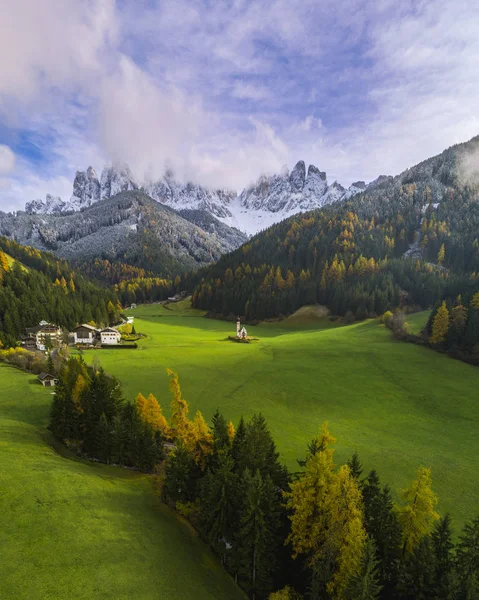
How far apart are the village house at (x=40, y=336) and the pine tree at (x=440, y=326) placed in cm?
10325

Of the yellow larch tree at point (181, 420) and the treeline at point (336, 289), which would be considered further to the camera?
the treeline at point (336, 289)

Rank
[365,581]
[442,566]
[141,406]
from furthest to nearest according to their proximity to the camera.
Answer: [141,406] → [442,566] → [365,581]

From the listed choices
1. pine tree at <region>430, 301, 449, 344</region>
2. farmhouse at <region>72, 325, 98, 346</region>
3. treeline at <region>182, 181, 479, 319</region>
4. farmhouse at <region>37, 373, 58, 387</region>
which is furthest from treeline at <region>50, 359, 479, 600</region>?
treeline at <region>182, 181, 479, 319</region>

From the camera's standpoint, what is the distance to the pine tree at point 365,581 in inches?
723

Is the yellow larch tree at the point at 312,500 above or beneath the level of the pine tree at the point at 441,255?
beneath

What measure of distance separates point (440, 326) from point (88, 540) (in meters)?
86.2

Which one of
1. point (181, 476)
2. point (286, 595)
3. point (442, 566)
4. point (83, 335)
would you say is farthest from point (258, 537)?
point (83, 335)

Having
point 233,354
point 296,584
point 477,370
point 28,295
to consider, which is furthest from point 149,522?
point 28,295

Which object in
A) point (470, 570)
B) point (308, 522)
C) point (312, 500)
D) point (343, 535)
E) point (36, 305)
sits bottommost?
point (470, 570)

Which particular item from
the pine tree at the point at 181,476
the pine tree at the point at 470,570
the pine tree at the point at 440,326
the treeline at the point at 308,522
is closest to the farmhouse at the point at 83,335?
the treeline at the point at 308,522

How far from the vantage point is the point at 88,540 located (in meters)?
24.0

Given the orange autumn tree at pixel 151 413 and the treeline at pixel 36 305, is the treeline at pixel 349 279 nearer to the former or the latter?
the treeline at pixel 36 305

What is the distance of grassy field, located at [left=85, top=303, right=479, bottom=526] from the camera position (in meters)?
40.2

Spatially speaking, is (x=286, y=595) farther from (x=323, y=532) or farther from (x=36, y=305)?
(x=36, y=305)
